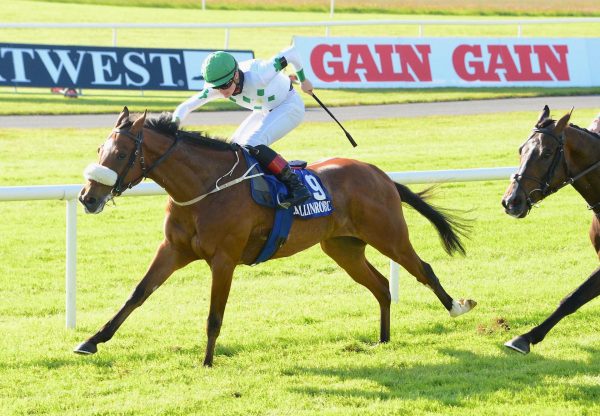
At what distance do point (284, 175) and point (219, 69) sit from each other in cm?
77

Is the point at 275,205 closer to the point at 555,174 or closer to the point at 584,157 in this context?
the point at 555,174

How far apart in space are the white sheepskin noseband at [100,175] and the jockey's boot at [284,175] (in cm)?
111

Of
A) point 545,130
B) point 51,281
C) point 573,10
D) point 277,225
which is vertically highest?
point 573,10

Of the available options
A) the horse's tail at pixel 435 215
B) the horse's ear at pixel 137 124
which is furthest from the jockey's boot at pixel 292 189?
the horse's tail at pixel 435 215

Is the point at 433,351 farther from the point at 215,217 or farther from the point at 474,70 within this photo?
the point at 474,70

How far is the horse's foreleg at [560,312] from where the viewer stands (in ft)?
21.3

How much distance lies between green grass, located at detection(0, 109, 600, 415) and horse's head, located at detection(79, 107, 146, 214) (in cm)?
101

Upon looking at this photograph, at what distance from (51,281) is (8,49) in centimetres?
1224

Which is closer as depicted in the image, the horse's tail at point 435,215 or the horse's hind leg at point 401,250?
the horse's hind leg at point 401,250

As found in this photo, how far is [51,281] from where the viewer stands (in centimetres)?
888

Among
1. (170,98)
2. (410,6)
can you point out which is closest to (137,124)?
(170,98)

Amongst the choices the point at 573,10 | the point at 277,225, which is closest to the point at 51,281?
the point at 277,225

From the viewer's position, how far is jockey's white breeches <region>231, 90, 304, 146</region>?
709cm

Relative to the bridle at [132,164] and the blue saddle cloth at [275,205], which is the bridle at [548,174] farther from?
the bridle at [132,164]
